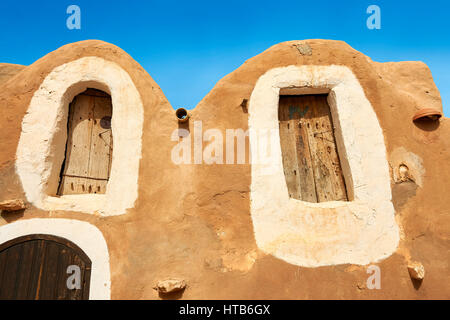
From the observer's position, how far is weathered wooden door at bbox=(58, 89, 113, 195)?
3.81m

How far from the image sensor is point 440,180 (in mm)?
3586

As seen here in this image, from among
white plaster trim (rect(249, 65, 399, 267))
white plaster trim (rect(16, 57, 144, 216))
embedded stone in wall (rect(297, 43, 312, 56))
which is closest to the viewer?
white plaster trim (rect(249, 65, 399, 267))

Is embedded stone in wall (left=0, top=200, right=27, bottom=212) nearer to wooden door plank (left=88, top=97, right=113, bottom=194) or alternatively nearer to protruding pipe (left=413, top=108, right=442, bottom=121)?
wooden door plank (left=88, top=97, right=113, bottom=194)

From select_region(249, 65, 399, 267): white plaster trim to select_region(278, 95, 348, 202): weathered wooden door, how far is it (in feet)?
0.52

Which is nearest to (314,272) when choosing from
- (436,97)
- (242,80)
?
(242,80)

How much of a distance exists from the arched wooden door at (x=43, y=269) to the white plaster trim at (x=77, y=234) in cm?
5

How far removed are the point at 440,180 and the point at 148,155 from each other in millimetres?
3662

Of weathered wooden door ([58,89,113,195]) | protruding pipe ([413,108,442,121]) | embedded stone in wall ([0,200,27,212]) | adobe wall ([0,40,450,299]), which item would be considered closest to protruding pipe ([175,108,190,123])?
adobe wall ([0,40,450,299])

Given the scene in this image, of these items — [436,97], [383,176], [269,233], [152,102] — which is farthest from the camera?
[436,97]

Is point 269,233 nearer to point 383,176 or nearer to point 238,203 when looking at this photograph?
point 238,203

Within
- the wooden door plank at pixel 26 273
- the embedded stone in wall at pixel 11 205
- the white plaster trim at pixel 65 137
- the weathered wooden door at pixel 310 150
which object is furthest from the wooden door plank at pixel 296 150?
the embedded stone in wall at pixel 11 205

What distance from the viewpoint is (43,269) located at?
316 centimetres

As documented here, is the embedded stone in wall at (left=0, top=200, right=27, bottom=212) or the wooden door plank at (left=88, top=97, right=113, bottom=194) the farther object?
the wooden door plank at (left=88, top=97, right=113, bottom=194)

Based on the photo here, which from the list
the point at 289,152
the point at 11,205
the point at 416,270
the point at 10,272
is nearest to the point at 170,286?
the point at 10,272
